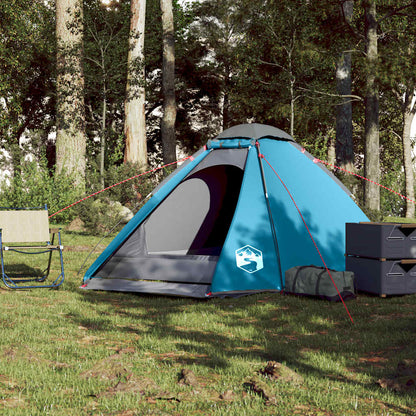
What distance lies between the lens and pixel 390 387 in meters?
3.94

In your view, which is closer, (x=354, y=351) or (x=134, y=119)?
(x=354, y=351)

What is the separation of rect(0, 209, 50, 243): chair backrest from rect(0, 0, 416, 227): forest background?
5403mm

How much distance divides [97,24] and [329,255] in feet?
42.5

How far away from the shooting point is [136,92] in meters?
18.1

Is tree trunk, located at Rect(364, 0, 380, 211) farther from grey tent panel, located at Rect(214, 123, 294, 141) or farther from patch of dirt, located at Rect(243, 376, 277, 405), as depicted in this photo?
patch of dirt, located at Rect(243, 376, 277, 405)

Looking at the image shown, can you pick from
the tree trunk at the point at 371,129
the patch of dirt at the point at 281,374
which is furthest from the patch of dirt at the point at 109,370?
the tree trunk at the point at 371,129

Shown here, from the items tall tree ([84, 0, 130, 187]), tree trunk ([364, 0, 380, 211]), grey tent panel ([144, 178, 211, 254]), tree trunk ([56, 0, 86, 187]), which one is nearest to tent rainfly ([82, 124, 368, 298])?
grey tent panel ([144, 178, 211, 254])

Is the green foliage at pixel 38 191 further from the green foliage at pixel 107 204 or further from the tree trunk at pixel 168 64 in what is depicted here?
the tree trunk at pixel 168 64

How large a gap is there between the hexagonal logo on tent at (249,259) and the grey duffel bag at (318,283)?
1.22 ft

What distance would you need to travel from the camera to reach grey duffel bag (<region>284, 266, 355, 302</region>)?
6.82 meters

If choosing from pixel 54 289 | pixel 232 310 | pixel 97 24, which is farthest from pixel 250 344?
pixel 97 24

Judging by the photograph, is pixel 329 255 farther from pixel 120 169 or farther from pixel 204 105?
pixel 204 105

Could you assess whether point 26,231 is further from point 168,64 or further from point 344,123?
point 168,64

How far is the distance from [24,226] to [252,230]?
2865 mm
